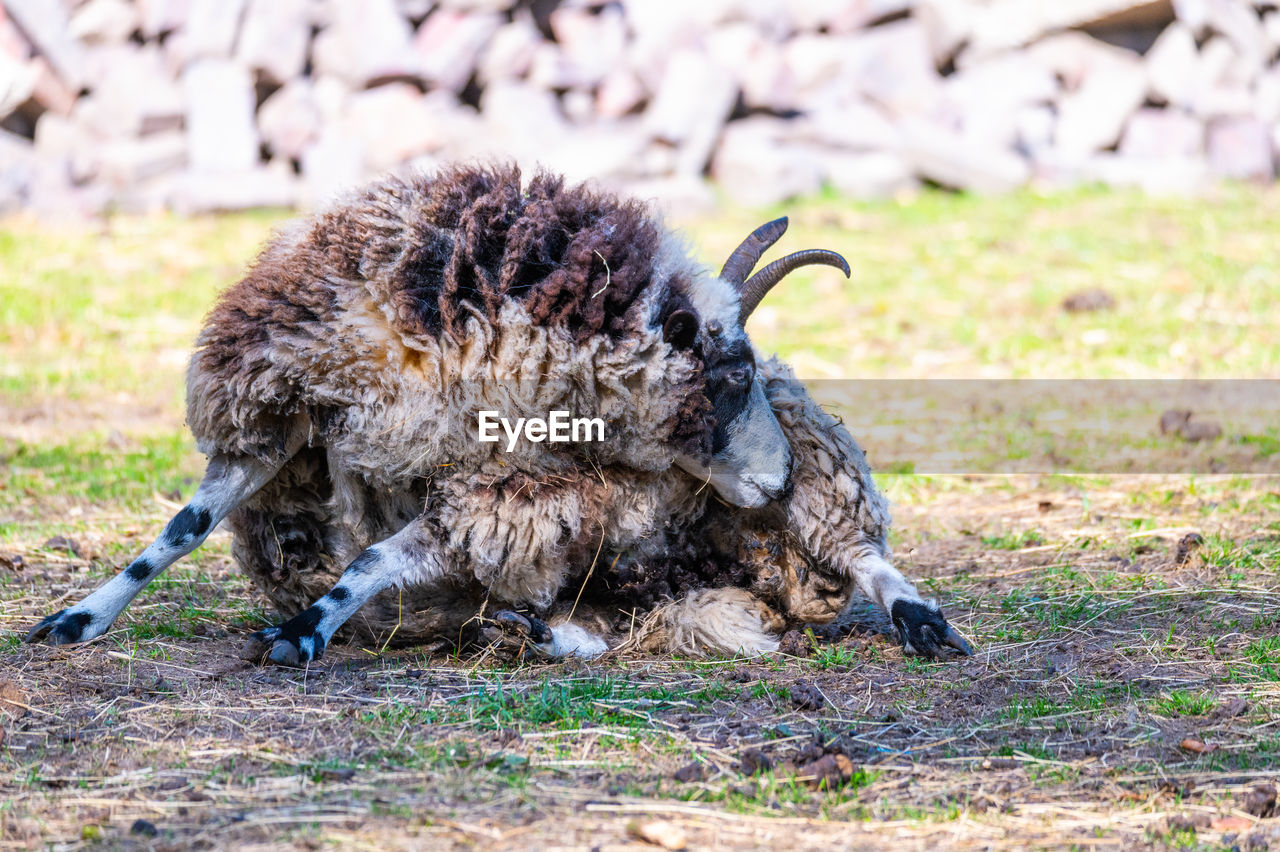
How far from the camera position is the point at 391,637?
12.6 ft

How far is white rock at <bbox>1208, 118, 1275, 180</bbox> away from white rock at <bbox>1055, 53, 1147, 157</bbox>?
92 centimetres

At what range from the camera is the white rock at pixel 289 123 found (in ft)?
40.0

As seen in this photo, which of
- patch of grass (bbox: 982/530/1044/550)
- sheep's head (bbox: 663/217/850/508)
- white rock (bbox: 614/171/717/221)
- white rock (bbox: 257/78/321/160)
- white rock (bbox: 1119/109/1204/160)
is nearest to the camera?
sheep's head (bbox: 663/217/850/508)

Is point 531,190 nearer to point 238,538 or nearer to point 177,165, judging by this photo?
point 238,538

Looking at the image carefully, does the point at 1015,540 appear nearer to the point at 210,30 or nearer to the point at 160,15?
the point at 210,30

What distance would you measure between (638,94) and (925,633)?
986cm

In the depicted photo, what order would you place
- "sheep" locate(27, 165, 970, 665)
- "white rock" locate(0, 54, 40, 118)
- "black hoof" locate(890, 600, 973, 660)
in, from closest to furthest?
1. "sheep" locate(27, 165, 970, 665)
2. "black hoof" locate(890, 600, 973, 660)
3. "white rock" locate(0, 54, 40, 118)

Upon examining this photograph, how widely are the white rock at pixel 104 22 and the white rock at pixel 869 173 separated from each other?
6.80m

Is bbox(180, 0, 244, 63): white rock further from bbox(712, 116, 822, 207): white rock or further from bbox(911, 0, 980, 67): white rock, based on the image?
bbox(911, 0, 980, 67): white rock

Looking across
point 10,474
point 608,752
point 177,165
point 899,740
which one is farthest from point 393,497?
point 177,165

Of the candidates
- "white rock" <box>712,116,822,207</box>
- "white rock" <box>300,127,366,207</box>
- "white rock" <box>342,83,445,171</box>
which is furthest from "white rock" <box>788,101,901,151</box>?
"white rock" <box>300,127,366,207</box>

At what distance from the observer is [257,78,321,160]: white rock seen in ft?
40.0

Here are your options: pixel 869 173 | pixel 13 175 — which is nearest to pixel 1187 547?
pixel 869 173

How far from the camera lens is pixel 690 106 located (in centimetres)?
1252
